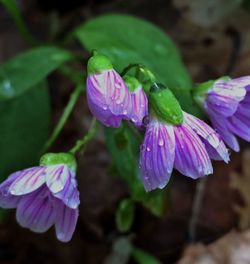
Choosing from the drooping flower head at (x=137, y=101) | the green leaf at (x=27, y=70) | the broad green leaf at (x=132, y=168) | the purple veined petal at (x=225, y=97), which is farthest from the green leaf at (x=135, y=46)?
the drooping flower head at (x=137, y=101)

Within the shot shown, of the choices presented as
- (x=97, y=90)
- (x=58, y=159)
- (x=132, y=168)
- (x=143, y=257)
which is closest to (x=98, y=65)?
(x=97, y=90)

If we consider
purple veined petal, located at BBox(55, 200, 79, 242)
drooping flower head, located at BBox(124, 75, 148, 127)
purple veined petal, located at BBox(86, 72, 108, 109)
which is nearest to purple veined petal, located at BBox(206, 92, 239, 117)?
drooping flower head, located at BBox(124, 75, 148, 127)

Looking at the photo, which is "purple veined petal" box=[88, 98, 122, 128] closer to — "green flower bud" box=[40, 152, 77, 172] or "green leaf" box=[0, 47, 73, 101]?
"green flower bud" box=[40, 152, 77, 172]

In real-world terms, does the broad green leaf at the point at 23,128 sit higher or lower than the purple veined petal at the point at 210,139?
lower

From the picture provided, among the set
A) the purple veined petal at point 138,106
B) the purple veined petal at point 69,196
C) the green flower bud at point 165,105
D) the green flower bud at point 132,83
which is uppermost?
the green flower bud at point 132,83

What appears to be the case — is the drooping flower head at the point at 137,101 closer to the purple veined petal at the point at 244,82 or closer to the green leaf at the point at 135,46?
the purple veined petal at the point at 244,82
